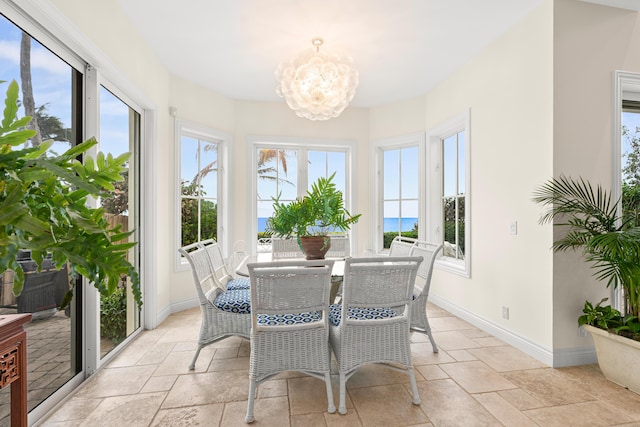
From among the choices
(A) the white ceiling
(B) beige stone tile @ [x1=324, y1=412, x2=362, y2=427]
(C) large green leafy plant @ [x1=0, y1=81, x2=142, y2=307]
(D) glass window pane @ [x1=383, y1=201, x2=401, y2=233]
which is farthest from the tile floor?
(A) the white ceiling

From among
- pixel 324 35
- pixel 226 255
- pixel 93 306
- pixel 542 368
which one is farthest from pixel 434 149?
pixel 93 306

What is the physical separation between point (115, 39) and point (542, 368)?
13.6 ft

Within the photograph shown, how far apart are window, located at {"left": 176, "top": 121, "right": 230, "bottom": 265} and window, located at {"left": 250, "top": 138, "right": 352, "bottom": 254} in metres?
0.47

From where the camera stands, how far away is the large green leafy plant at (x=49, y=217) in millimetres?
638

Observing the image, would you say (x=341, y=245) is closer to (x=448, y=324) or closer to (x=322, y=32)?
(x=448, y=324)

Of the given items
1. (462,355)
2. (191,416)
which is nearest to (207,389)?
(191,416)

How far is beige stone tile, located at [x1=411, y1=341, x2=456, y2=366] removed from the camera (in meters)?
2.61

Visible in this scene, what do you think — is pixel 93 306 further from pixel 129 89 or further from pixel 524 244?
pixel 524 244

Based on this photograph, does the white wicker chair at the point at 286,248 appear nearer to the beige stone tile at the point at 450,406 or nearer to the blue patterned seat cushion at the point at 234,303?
the blue patterned seat cushion at the point at 234,303

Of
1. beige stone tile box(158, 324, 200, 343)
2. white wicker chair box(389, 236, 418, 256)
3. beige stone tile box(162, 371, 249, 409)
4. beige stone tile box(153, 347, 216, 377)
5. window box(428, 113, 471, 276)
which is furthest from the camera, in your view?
window box(428, 113, 471, 276)

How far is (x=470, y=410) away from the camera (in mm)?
1967

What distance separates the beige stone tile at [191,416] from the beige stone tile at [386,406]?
2.74 ft

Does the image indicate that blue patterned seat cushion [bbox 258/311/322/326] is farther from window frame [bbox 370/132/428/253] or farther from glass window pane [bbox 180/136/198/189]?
window frame [bbox 370/132/428/253]

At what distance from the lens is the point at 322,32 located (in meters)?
2.88
